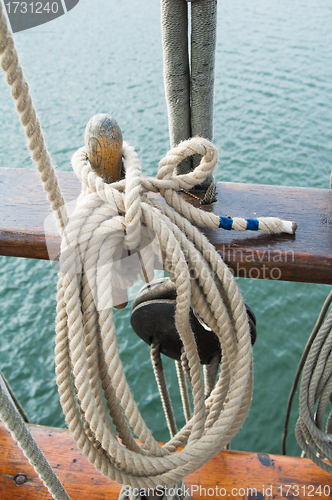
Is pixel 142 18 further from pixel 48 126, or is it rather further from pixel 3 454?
pixel 3 454

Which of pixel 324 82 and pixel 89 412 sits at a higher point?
pixel 89 412

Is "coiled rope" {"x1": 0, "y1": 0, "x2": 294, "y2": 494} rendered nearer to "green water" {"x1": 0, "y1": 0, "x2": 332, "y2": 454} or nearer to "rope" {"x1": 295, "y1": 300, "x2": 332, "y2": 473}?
"rope" {"x1": 295, "y1": 300, "x2": 332, "y2": 473}

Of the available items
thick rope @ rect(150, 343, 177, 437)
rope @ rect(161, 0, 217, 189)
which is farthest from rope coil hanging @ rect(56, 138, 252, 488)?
thick rope @ rect(150, 343, 177, 437)

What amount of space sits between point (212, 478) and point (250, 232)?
0.89 metres

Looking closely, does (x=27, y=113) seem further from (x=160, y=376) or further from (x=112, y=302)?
(x=160, y=376)

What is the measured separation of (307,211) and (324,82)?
6.08 metres

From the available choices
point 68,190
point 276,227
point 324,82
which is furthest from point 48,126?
point 276,227

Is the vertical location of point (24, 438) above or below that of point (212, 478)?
above

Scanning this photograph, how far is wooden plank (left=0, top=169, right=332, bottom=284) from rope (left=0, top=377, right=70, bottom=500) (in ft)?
1.09

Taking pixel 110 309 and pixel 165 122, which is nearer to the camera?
pixel 110 309

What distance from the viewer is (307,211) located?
1009mm

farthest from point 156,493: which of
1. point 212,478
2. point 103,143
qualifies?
point 103,143

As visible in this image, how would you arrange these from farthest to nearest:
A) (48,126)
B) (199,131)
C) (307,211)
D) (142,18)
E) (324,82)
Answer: (142,18)
(324,82)
(48,126)
(199,131)
(307,211)

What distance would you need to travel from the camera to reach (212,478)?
1.36 meters
